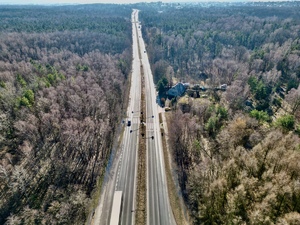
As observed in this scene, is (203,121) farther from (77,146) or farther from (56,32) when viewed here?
(56,32)

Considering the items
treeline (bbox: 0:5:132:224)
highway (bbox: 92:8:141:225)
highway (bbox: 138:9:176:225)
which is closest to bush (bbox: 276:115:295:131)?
highway (bbox: 138:9:176:225)

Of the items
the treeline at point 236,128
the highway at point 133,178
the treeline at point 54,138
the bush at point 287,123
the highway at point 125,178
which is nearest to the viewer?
the treeline at point 236,128

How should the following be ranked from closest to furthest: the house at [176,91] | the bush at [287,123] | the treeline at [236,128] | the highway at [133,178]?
the treeline at [236,128], the highway at [133,178], the bush at [287,123], the house at [176,91]

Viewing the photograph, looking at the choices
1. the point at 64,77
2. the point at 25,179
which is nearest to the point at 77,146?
the point at 25,179

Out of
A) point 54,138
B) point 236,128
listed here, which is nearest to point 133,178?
point 54,138

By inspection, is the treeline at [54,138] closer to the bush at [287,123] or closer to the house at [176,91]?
the house at [176,91]

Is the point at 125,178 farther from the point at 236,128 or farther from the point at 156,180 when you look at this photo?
the point at 236,128

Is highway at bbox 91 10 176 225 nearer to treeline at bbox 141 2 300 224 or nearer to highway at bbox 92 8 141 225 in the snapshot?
highway at bbox 92 8 141 225

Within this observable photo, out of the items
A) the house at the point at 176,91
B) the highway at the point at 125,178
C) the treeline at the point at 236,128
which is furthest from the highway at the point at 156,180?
the house at the point at 176,91
